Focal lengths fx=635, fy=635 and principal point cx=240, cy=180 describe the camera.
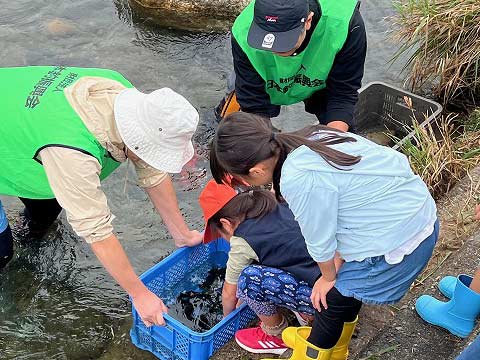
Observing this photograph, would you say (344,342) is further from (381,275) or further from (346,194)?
(346,194)

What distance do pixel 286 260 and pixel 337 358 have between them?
1.65 feet

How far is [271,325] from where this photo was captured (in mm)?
3064

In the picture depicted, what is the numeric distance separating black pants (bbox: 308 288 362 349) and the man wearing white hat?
69cm

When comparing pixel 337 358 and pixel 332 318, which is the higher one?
pixel 332 318

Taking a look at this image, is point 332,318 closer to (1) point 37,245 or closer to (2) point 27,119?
(2) point 27,119

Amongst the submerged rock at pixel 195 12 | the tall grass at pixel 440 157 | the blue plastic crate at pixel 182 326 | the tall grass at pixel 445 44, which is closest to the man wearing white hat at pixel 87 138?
the blue plastic crate at pixel 182 326

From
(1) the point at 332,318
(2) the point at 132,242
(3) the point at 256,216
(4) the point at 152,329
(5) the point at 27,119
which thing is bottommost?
(2) the point at 132,242

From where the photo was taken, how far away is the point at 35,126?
2.63 m

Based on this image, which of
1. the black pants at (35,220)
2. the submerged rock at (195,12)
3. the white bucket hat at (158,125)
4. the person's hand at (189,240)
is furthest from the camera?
the submerged rock at (195,12)

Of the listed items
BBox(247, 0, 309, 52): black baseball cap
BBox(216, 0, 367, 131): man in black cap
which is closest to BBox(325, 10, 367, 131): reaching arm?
BBox(216, 0, 367, 131): man in black cap

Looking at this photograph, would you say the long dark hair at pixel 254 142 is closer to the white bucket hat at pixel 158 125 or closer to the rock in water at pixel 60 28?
the white bucket hat at pixel 158 125

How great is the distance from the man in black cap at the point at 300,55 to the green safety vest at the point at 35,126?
29.1 inches

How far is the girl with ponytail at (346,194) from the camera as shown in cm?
218

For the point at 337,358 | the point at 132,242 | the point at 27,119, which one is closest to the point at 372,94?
the point at 132,242
